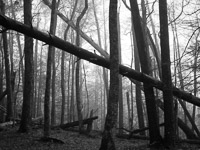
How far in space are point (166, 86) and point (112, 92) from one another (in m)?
2.16

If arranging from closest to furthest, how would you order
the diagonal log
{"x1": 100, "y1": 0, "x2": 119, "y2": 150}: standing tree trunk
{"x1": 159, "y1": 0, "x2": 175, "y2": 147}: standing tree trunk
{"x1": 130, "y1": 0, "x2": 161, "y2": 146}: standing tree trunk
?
the diagonal log < {"x1": 100, "y1": 0, "x2": 119, "y2": 150}: standing tree trunk < {"x1": 159, "y1": 0, "x2": 175, "y2": 147}: standing tree trunk < {"x1": 130, "y1": 0, "x2": 161, "y2": 146}: standing tree trunk

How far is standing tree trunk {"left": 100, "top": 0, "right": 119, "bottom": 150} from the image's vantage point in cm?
597

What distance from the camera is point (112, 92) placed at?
20.8 feet

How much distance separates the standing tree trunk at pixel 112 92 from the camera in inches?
235

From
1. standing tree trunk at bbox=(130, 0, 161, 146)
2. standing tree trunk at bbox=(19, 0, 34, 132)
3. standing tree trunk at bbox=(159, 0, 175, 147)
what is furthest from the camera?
standing tree trunk at bbox=(19, 0, 34, 132)

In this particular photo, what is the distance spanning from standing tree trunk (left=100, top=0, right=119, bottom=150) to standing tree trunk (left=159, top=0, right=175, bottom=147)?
1.86 meters

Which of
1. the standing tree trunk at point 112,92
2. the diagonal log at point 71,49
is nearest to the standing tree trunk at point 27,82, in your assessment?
the diagonal log at point 71,49

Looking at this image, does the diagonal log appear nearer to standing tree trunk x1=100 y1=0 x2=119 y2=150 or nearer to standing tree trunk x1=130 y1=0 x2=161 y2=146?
standing tree trunk x1=130 y1=0 x2=161 y2=146

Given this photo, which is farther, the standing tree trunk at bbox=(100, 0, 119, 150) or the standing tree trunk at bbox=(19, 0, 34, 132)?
the standing tree trunk at bbox=(19, 0, 34, 132)

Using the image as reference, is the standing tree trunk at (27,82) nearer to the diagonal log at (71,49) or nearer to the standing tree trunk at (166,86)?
the diagonal log at (71,49)

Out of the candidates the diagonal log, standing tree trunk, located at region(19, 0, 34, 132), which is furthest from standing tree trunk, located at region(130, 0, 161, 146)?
standing tree trunk, located at region(19, 0, 34, 132)

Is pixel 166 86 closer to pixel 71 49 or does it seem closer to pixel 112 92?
pixel 112 92

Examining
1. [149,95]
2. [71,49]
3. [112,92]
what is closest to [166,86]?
[149,95]

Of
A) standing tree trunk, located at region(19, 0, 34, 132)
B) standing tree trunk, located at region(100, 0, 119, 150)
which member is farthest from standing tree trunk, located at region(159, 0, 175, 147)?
standing tree trunk, located at region(19, 0, 34, 132)
